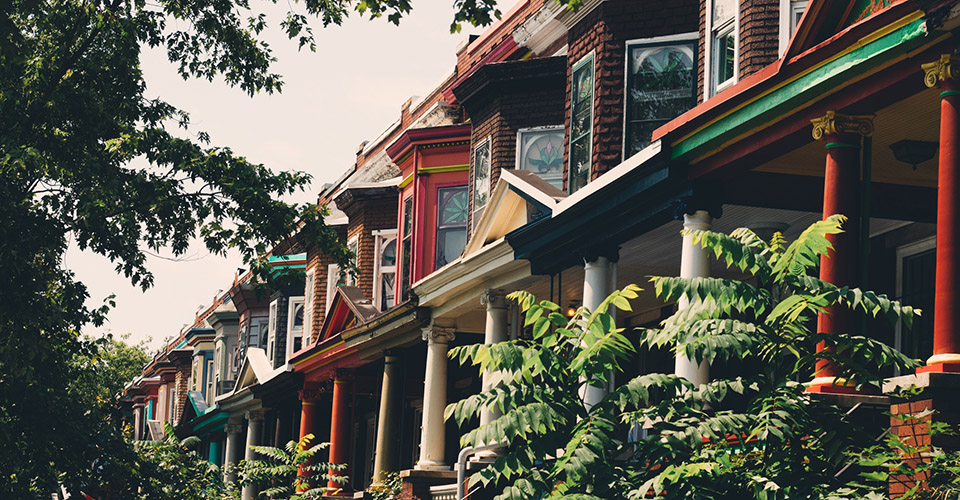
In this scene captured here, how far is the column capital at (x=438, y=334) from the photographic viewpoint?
24.2m

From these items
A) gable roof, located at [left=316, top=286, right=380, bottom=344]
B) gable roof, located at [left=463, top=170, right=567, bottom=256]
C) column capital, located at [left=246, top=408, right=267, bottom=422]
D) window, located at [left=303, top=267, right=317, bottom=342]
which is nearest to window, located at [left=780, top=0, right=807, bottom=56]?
gable roof, located at [left=463, top=170, right=567, bottom=256]

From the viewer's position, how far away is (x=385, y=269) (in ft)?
104

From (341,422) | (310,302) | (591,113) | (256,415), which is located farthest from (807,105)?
(256,415)

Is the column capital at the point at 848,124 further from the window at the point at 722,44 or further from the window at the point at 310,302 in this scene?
the window at the point at 310,302

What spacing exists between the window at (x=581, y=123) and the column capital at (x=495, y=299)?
2374mm

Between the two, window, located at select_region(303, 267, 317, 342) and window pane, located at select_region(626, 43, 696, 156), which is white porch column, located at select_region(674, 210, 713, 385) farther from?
window, located at select_region(303, 267, 317, 342)

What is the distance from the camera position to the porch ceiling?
12.7m

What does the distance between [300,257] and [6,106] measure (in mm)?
23911

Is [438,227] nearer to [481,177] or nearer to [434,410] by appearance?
[481,177]

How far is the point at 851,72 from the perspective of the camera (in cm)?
1177

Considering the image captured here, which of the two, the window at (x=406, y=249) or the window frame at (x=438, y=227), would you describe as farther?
the window at (x=406, y=249)

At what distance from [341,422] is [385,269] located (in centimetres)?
393

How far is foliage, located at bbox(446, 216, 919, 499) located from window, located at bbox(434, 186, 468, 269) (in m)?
17.1

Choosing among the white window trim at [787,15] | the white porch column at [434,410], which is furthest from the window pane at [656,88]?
the white porch column at [434,410]
